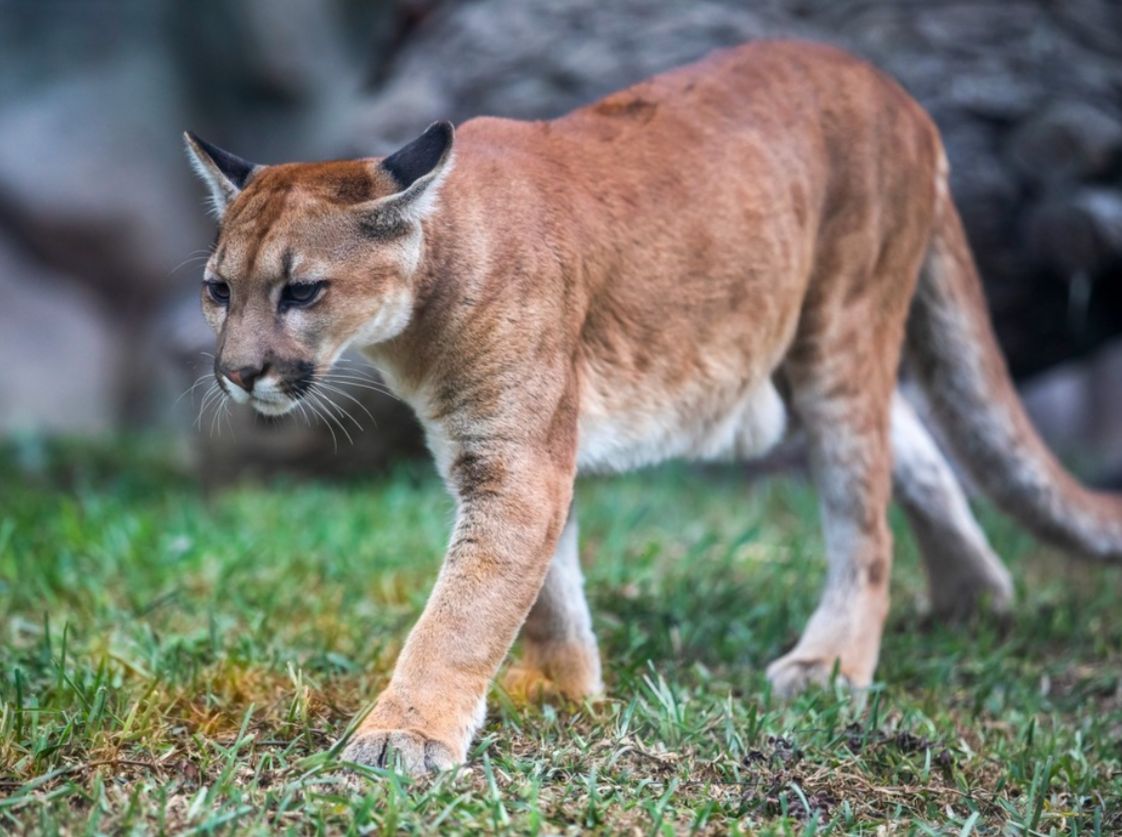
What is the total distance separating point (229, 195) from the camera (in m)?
3.48

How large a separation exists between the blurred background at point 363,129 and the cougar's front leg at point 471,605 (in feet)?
3.69

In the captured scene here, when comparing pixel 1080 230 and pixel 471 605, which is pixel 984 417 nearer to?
pixel 1080 230

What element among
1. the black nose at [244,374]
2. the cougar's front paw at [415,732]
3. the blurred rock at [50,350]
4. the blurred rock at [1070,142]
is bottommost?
the blurred rock at [50,350]

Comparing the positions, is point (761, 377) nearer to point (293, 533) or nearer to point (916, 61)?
point (293, 533)

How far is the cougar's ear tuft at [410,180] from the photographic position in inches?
128

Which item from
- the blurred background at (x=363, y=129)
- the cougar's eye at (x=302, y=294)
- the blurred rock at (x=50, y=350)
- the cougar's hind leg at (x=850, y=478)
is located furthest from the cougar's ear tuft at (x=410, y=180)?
the blurred rock at (x=50, y=350)

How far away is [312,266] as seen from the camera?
3.20 meters

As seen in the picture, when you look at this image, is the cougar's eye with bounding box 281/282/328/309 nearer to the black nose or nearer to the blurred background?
the black nose

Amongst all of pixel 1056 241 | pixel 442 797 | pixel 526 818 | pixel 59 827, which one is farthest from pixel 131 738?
pixel 1056 241

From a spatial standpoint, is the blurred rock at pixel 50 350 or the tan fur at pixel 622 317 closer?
the tan fur at pixel 622 317

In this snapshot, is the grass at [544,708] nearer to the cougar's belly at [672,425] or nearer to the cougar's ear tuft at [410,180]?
the cougar's belly at [672,425]

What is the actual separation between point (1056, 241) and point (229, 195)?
4.16m

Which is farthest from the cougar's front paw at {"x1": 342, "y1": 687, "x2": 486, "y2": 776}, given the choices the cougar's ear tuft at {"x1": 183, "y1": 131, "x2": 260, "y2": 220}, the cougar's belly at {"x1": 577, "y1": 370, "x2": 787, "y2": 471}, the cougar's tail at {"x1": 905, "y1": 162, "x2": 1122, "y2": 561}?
the cougar's tail at {"x1": 905, "y1": 162, "x2": 1122, "y2": 561}

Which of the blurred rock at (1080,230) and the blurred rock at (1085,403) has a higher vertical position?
the blurred rock at (1080,230)
